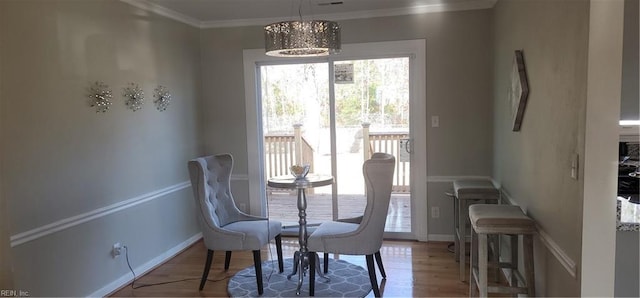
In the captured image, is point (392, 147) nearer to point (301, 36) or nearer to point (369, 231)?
point (369, 231)

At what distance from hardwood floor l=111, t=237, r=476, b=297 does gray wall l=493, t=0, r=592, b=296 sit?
0.90 m

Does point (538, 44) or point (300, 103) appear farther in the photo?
point (300, 103)

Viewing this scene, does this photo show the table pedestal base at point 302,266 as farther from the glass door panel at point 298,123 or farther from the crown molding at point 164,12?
the crown molding at point 164,12

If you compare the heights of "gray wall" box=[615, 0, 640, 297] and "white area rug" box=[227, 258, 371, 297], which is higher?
"gray wall" box=[615, 0, 640, 297]

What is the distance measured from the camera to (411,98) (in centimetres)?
443

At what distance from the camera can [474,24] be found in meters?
4.20

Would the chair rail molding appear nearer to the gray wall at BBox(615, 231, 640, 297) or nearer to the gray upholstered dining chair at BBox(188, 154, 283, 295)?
the gray upholstered dining chair at BBox(188, 154, 283, 295)

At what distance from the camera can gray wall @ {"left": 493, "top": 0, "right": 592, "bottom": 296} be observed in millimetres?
1870

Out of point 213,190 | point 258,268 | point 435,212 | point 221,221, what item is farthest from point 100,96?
point 435,212

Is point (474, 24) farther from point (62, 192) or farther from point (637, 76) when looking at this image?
point (62, 192)

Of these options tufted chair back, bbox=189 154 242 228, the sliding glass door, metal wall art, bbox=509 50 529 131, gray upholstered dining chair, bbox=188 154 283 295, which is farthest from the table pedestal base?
metal wall art, bbox=509 50 529 131

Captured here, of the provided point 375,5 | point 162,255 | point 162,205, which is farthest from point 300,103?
point 162,255

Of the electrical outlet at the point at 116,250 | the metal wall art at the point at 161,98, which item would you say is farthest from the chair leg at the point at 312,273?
the metal wall art at the point at 161,98

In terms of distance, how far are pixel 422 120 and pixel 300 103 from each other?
1319mm
